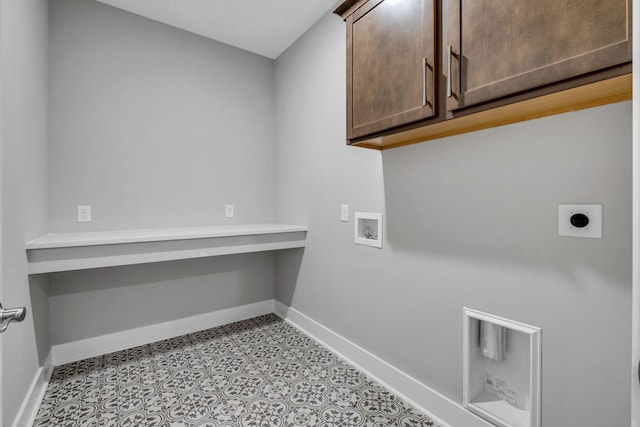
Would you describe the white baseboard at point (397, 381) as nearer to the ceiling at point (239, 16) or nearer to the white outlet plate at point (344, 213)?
the white outlet plate at point (344, 213)

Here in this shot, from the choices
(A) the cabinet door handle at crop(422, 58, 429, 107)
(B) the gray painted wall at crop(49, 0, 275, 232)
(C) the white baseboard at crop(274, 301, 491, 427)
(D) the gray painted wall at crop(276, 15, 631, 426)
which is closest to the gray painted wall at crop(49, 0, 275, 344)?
(B) the gray painted wall at crop(49, 0, 275, 232)

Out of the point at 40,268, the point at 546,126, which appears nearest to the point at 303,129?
the point at 546,126

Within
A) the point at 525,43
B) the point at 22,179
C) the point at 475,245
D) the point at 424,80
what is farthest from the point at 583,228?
the point at 22,179

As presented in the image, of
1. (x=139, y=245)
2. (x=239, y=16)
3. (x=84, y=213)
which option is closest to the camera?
(x=139, y=245)

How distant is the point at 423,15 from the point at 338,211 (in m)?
1.32

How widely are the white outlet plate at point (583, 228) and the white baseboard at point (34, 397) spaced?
253 cm

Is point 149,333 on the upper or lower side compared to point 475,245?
lower

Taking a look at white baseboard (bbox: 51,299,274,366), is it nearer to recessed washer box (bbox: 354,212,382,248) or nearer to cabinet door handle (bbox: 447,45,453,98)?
recessed washer box (bbox: 354,212,382,248)

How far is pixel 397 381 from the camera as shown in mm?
1835

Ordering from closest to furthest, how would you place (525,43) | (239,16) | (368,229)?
(525,43) → (368,229) → (239,16)

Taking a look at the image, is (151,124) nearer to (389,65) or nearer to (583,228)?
(389,65)

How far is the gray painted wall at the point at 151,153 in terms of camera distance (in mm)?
2170

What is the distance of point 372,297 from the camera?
2.02 metres

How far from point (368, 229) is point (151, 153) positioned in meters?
1.83
